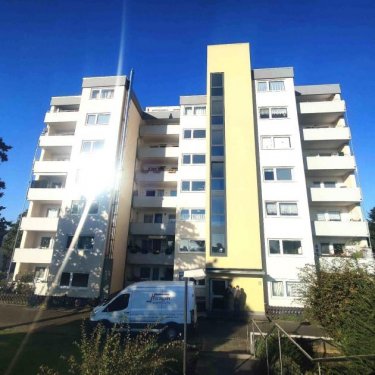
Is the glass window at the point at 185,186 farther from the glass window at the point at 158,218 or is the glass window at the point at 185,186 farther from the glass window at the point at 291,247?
the glass window at the point at 291,247

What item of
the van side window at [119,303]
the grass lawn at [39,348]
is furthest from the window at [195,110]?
the grass lawn at [39,348]

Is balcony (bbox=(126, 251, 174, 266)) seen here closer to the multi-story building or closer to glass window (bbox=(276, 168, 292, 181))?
the multi-story building

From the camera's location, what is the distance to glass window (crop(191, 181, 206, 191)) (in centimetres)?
2736

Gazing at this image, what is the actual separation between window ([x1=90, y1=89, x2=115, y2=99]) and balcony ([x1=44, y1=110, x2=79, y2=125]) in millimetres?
2693

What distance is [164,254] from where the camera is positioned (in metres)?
26.9

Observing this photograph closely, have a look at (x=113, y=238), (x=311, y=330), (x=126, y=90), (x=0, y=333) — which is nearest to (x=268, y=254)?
(x=311, y=330)

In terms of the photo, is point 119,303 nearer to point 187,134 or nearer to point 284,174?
point 284,174

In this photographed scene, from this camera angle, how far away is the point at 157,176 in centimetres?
3028

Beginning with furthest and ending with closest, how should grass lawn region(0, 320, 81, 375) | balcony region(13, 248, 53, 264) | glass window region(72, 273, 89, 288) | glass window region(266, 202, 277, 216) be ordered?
balcony region(13, 248, 53, 264) → glass window region(266, 202, 277, 216) → glass window region(72, 273, 89, 288) → grass lawn region(0, 320, 81, 375)

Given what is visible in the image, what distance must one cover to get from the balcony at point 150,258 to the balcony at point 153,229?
6.55 ft

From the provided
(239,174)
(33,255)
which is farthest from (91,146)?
(239,174)

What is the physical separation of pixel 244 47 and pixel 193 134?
440 inches

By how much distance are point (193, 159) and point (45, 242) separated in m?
17.4

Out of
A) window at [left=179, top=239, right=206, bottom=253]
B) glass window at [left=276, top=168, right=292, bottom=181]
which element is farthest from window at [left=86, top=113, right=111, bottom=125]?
glass window at [left=276, top=168, right=292, bottom=181]
